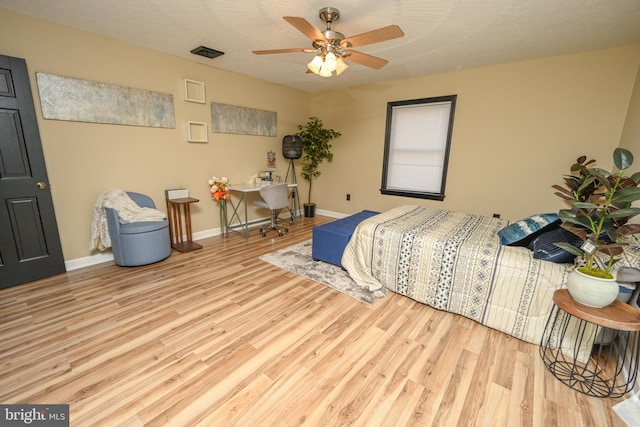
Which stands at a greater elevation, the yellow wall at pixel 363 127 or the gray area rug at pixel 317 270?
the yellow wall at pixel 363 127

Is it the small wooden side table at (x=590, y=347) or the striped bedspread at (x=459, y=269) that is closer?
the small wooden side table at (x=590, y=347)

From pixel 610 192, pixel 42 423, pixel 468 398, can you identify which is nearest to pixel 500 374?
pixel 468 398

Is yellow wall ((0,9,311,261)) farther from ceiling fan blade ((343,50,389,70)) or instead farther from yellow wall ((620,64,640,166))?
yellow wall ((620,64,640,166))

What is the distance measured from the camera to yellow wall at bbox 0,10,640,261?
277 cm

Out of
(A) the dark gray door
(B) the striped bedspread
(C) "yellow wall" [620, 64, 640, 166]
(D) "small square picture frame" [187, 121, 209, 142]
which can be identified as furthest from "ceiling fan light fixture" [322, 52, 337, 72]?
(C) "yellow wall" [620, 64, 640, 166]

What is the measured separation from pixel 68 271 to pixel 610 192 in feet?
15.3

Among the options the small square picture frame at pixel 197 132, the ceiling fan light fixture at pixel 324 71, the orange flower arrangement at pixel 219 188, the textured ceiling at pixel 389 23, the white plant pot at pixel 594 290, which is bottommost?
the white plant pot at pixel 594 290

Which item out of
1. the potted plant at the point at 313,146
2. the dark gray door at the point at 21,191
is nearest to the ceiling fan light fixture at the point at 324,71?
the dark gray door at the point at 21,191

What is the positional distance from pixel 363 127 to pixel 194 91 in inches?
111

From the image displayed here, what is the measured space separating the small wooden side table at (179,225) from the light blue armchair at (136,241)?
481 mm

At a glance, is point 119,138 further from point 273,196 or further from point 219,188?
point 273,196

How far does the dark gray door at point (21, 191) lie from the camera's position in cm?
236

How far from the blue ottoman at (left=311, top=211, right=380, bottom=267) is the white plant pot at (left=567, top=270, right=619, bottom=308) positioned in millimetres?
1816
